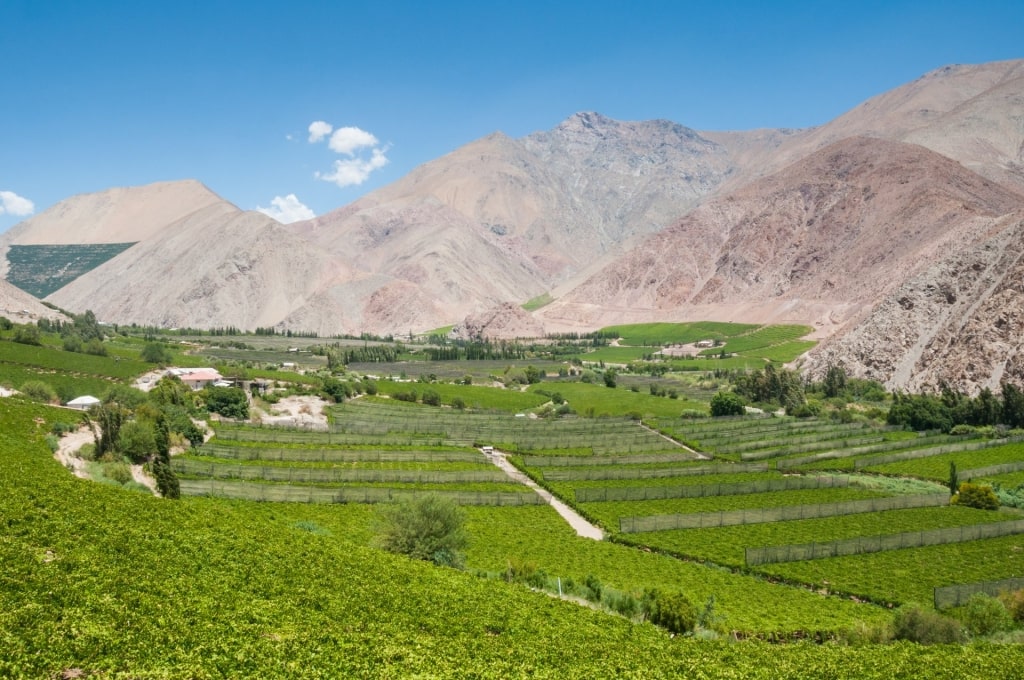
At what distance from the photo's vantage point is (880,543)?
39625 millimetres

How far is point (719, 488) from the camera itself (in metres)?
Result: 52.7

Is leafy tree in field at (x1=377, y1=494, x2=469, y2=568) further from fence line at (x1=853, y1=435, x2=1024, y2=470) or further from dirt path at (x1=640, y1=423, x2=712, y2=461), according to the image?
fence line at (x1=853, y1=435, x2=1024, y2=470)

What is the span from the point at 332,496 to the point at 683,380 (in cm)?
8809

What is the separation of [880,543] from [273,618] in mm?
34370

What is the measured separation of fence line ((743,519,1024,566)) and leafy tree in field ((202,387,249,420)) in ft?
183

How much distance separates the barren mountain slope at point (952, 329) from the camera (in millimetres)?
92562

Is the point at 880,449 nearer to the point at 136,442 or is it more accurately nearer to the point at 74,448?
the point at 136,442

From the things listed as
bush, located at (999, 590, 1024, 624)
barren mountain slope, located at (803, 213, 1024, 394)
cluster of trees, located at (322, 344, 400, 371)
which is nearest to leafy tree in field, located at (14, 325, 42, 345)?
cluster of trees, located at (322, 344, 400, 371)

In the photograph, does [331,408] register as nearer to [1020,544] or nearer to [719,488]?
[719,488]

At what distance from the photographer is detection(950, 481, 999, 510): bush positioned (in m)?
49.2

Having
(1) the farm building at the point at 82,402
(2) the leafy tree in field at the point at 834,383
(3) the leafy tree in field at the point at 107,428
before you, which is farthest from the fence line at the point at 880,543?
(2) the leafy tree in field at the point at 834,383

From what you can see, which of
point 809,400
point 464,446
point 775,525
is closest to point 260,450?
point 464,446

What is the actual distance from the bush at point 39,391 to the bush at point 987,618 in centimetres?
7053

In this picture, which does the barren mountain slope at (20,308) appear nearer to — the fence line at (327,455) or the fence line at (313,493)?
the fence line at (327,455)
